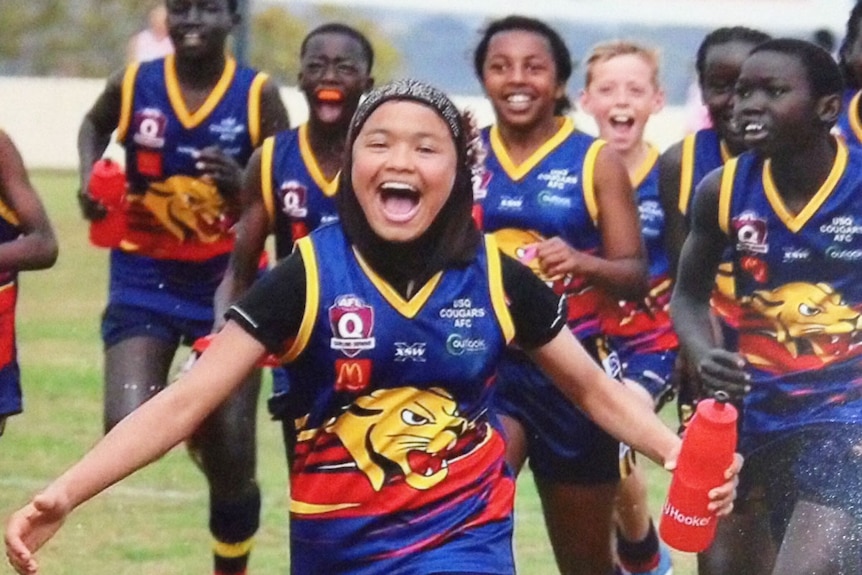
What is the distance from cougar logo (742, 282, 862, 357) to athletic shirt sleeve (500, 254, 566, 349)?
1049 millimetres

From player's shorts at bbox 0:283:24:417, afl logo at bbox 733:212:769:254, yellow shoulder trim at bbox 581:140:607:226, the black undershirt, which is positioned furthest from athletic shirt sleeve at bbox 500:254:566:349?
player's shorts at bbox 0:283:24:417

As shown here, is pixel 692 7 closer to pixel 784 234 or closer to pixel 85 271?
pixel 85 271

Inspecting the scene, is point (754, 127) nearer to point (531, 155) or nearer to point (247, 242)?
point (531, 155)

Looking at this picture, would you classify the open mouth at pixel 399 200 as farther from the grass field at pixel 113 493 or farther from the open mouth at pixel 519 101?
the grass field at pixel 113 493

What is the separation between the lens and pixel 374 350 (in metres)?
4.57

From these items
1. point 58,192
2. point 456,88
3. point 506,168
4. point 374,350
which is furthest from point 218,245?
point 58,192

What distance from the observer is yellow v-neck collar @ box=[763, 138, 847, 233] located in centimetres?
555

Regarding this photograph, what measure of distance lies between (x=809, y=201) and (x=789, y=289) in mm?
241

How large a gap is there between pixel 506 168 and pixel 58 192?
19.0m

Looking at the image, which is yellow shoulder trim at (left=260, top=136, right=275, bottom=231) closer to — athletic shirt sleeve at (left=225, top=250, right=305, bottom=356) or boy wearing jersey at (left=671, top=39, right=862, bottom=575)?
boy wearing jersey at (left=671, top=39, right=862, bottom=575)

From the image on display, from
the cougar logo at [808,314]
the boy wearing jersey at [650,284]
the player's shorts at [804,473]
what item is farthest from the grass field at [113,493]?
the cougar logo at [808,314]

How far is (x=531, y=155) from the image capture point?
6496 mm

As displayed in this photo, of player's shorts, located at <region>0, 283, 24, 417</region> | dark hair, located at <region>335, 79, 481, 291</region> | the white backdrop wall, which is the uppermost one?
dark hair, located at <region>335, 79, 481, 291</region>

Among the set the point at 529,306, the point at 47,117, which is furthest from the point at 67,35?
the point at 529,306
